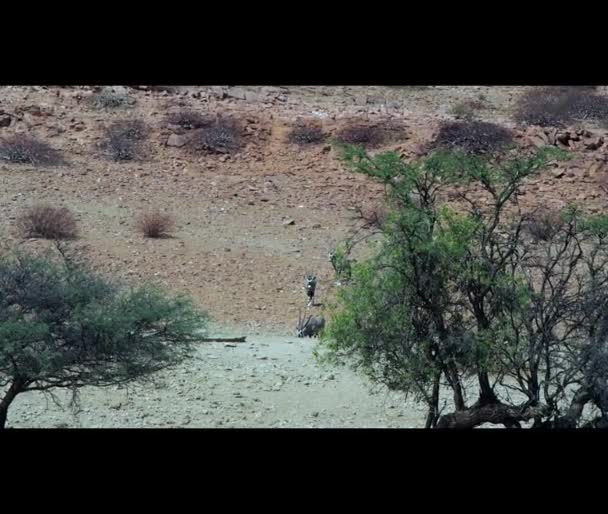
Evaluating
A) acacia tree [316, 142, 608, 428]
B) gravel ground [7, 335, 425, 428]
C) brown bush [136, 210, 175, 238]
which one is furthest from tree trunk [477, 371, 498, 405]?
brown bush [136, 210, 175, 238]

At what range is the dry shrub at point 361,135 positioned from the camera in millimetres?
25953

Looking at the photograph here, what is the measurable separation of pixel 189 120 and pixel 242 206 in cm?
510

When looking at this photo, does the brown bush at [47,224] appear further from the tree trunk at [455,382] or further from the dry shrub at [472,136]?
the tree trunk at [455,382]

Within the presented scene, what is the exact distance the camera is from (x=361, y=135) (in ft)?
85.9

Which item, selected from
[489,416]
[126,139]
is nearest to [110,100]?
[126,139]

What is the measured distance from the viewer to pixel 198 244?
20.4 m

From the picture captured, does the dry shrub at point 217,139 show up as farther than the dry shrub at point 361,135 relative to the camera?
No

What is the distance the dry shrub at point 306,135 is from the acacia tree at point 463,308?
53.1 feet

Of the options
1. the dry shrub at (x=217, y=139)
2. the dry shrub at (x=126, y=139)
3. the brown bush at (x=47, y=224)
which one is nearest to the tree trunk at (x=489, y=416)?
the brown bush at (x=47, y=224)

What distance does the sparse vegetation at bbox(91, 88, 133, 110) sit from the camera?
27516 millimetres

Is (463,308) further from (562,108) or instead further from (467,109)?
(467,109)

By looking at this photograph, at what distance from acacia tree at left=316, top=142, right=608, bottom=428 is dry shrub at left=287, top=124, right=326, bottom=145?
637 inches

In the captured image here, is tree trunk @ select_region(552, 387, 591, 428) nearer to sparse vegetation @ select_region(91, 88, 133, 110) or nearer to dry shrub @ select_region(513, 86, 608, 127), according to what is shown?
A: dry shrub @ select_region(513, 86, 608, 127)
